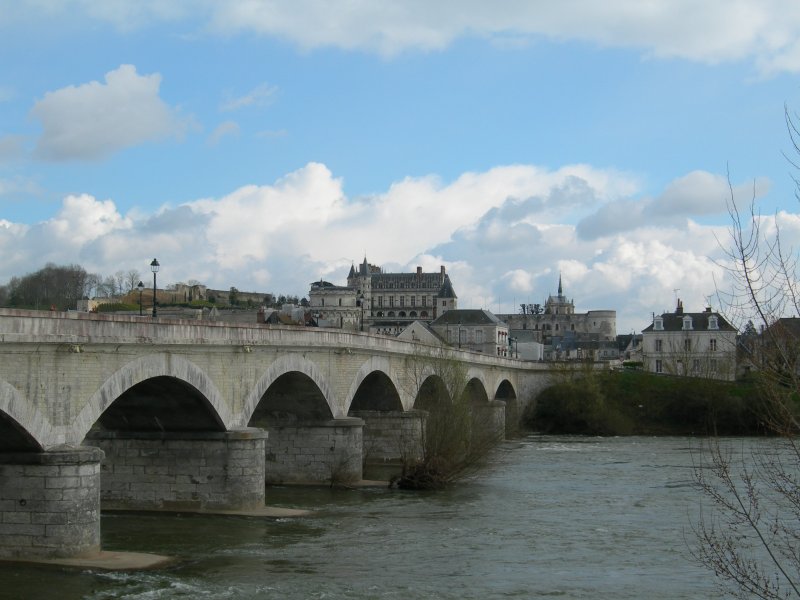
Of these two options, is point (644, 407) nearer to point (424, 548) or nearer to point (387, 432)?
point (387, 432)

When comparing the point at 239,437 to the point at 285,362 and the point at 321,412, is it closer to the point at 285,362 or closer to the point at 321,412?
the point at 285,362

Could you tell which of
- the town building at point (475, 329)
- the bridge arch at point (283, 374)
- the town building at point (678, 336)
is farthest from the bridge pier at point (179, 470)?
the town building at point (475, 329)

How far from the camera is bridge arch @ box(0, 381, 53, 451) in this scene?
1991cm

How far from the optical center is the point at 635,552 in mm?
24797

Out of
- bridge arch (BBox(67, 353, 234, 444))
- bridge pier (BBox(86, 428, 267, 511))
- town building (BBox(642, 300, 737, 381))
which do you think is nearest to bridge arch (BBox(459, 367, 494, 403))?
town building (BBox(642, 300, 737, 381))

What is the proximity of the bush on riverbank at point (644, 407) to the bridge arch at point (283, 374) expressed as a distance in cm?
3760

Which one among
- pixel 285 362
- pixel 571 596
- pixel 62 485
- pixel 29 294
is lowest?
pixel 571 596

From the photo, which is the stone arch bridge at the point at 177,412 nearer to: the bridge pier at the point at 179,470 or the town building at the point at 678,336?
the bridge pier at the point at 179,470

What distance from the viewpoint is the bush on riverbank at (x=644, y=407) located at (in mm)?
70125

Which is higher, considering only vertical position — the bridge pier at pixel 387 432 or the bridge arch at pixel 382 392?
the bridge arch at pixel 382 392

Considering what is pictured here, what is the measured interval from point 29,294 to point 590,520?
45857 mm

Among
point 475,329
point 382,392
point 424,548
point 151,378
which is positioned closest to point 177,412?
point 151,378

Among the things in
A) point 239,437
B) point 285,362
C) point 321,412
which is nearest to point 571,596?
point 239,437

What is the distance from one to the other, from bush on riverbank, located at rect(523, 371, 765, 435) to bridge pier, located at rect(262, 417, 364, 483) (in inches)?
1481
